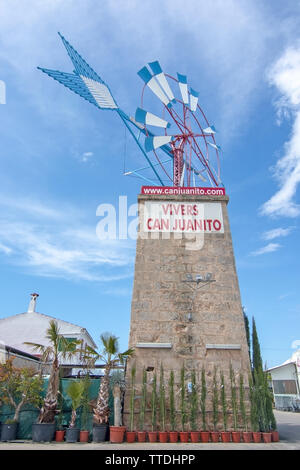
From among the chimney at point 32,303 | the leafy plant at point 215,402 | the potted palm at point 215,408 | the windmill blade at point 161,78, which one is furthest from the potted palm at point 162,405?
the chimney at point 32,303

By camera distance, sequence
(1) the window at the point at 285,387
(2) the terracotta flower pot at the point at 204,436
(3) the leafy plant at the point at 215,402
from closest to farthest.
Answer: (2) the terracotta flower pot at the point at 204,436 → (3) the leafy plant at the point at 215,402 → (1) the window at the point at 285,387

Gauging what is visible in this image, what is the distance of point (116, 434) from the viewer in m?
8.70

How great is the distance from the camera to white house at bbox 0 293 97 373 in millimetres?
18359

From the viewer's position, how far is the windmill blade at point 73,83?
43.0 ft

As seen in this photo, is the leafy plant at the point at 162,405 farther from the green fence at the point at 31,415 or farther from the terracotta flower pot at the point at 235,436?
the terracotta flower pot at the point at 235,436

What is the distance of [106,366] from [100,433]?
5.65 ft

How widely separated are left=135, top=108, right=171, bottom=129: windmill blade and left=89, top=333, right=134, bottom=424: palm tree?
9035 mm

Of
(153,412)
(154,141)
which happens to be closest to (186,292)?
(153,412)

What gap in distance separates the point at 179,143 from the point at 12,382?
495 inches

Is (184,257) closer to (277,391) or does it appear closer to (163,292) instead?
(163,292)

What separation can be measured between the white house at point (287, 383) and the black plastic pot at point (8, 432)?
2098cm

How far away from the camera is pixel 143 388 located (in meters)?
9.91

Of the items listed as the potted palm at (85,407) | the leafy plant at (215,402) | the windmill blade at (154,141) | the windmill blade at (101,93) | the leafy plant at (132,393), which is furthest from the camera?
the windmill blade at (154,141)

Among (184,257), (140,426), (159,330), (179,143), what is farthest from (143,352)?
(179,143)
